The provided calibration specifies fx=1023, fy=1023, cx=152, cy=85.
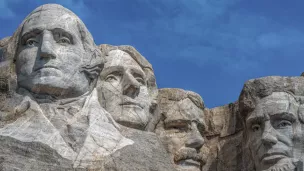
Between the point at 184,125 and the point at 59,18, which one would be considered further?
the point at 184,125

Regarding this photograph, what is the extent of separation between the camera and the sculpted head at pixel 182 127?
13.7m

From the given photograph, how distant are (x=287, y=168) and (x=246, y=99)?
1365 mm

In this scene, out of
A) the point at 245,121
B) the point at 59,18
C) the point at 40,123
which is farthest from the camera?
the point at 245,121

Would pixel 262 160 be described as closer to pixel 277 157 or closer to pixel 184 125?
pixel 277 157

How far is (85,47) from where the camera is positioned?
13.0 metres

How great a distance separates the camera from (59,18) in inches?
A: 509

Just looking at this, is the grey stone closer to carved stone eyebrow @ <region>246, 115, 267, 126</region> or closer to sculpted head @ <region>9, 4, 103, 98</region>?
sculpted head @ <region>9, 4, 103, 98</region>

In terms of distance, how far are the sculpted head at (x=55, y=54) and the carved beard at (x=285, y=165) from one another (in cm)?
252

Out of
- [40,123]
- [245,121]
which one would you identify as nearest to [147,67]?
[245,121]

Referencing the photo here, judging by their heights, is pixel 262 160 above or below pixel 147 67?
below

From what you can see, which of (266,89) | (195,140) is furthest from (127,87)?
(266,89)

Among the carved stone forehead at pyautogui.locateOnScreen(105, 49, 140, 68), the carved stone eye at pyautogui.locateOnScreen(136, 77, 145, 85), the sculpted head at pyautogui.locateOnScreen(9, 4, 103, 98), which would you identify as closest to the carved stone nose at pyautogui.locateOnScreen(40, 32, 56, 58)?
the sculpted head at pyautogui.locateOnScreen(9, 4, 103, 98)

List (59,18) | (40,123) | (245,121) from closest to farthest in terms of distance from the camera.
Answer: (40,123) < (59,18) < (245,121)

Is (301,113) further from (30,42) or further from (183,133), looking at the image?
(30,42)
